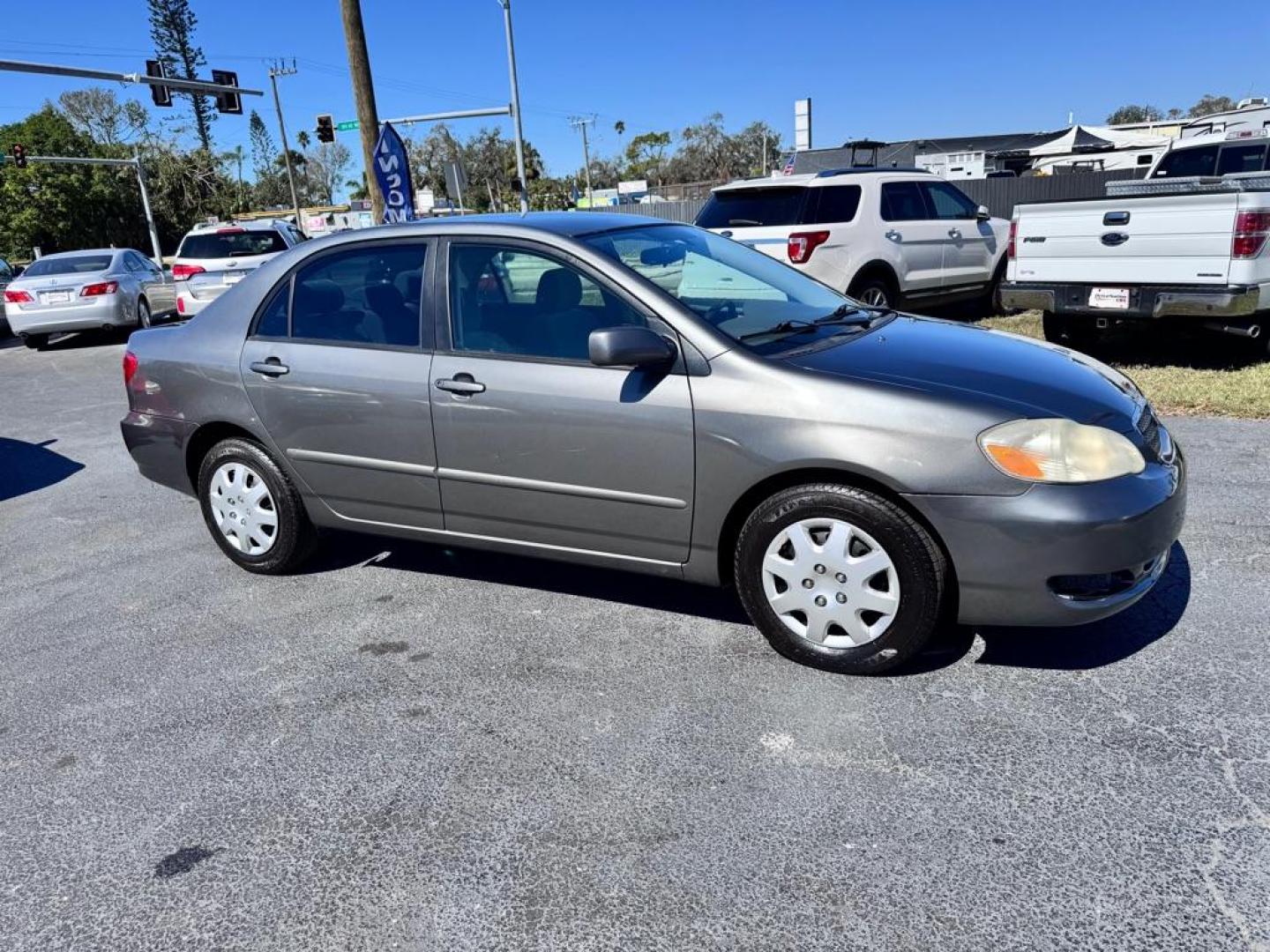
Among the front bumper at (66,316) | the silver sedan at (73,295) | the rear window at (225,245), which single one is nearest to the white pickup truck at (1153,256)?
the rear window at (225,245)

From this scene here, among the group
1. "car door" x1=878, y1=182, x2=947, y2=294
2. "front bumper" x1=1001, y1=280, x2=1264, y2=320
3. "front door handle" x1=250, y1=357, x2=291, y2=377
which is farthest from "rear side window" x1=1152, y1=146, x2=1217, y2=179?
"front door handle" x1=250, y1=357, x2=291, y2=377

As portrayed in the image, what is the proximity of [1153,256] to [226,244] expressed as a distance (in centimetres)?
1192

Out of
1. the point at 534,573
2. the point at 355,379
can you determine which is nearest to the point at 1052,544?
the point at 534,573

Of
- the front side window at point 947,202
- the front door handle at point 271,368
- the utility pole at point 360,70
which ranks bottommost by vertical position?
the front door handle at point 271,368

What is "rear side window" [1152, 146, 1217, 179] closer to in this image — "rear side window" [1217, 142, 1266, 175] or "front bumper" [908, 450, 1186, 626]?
"rear side window" [1217, 142, 1266, 175]

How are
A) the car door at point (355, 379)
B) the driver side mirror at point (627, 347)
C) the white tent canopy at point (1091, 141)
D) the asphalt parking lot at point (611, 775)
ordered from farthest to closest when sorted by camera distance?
the white tent canopy at point (1091, 141)
the car door at point (355, 379)
the driver side mirror at point (627, 347)
the asphalt parking lot at point (611, 775)

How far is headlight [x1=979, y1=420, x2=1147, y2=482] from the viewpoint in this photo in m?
3.01

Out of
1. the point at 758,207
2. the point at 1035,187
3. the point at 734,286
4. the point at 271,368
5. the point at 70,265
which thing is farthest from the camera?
the point at 1035,187

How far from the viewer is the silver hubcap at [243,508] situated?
4.52 m

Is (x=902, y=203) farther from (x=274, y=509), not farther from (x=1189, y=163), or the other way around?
(x=274, y=509)

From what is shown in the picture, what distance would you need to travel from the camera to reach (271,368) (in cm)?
430

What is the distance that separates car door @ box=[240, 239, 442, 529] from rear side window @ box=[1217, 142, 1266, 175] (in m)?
12.1

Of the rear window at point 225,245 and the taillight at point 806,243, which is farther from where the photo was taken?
the rear window at point 225,245

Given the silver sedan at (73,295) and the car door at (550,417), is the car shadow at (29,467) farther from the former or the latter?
the silver sedan at (73,295)
